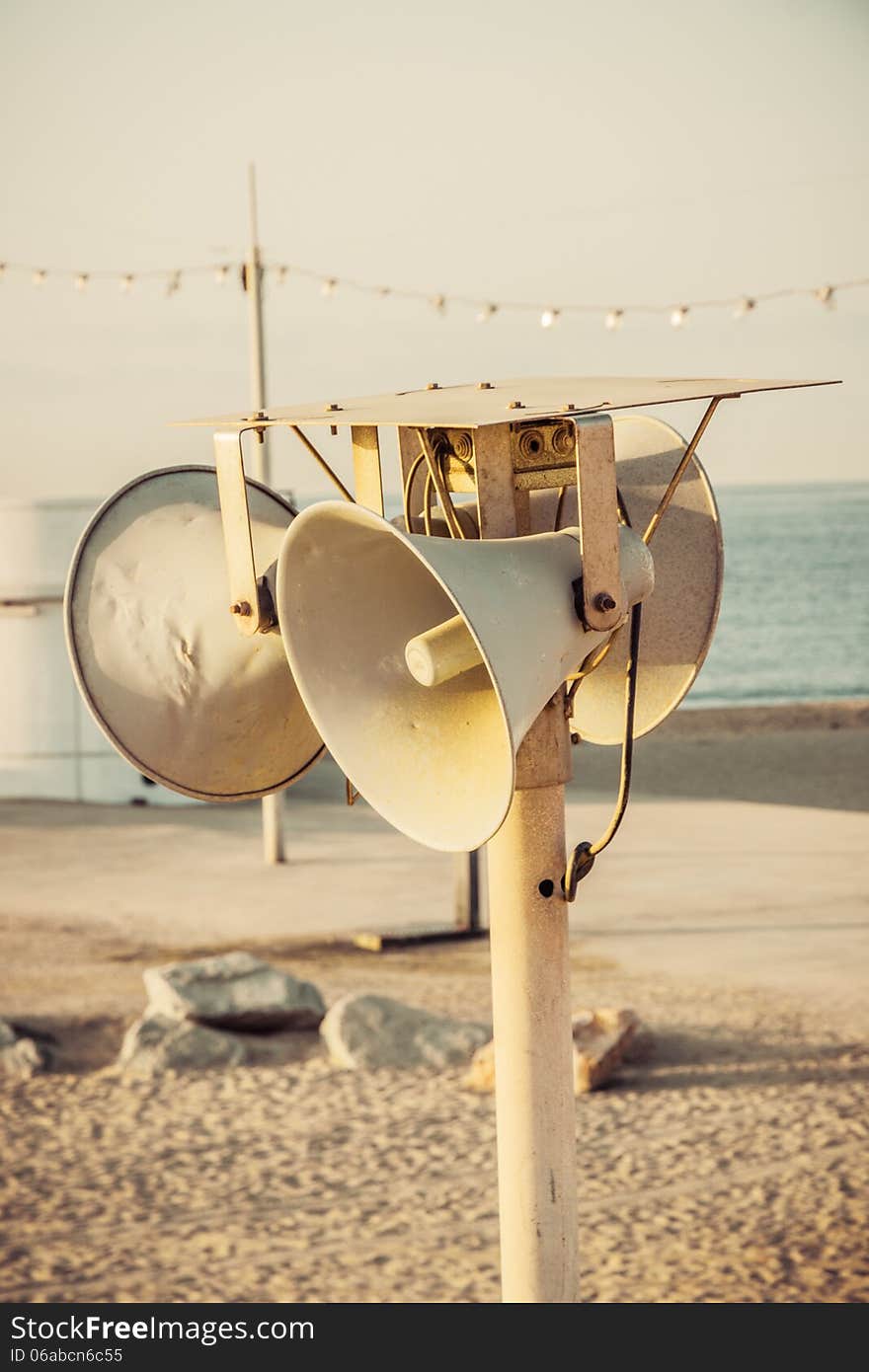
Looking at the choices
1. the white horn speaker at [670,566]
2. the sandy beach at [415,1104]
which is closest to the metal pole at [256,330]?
the sandy beach at [415,1104]

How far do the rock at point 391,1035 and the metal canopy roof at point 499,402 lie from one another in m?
4.61

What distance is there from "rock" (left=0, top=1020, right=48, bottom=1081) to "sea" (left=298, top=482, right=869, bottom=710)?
61.9 ft

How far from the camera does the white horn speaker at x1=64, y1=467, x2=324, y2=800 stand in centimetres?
279

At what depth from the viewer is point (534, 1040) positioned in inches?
105

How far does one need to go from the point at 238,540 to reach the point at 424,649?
1.36 feet

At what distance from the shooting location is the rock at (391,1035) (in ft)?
23.0

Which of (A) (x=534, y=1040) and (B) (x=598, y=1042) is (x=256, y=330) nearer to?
(B) (x=598, y=1042)

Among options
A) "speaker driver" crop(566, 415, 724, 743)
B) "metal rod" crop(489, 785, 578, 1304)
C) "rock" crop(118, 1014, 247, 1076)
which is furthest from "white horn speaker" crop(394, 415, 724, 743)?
"rock" crop(118, 1014, 247, 1076)

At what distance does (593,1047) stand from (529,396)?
459 centimetres

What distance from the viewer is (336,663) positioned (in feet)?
8.43

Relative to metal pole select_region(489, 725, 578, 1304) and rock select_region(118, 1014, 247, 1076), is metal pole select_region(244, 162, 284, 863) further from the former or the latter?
metal pole select_region(489, 725, 578, 1304)

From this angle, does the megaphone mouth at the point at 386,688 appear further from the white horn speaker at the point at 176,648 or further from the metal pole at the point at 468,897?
the metal pole at the point at 468,897
